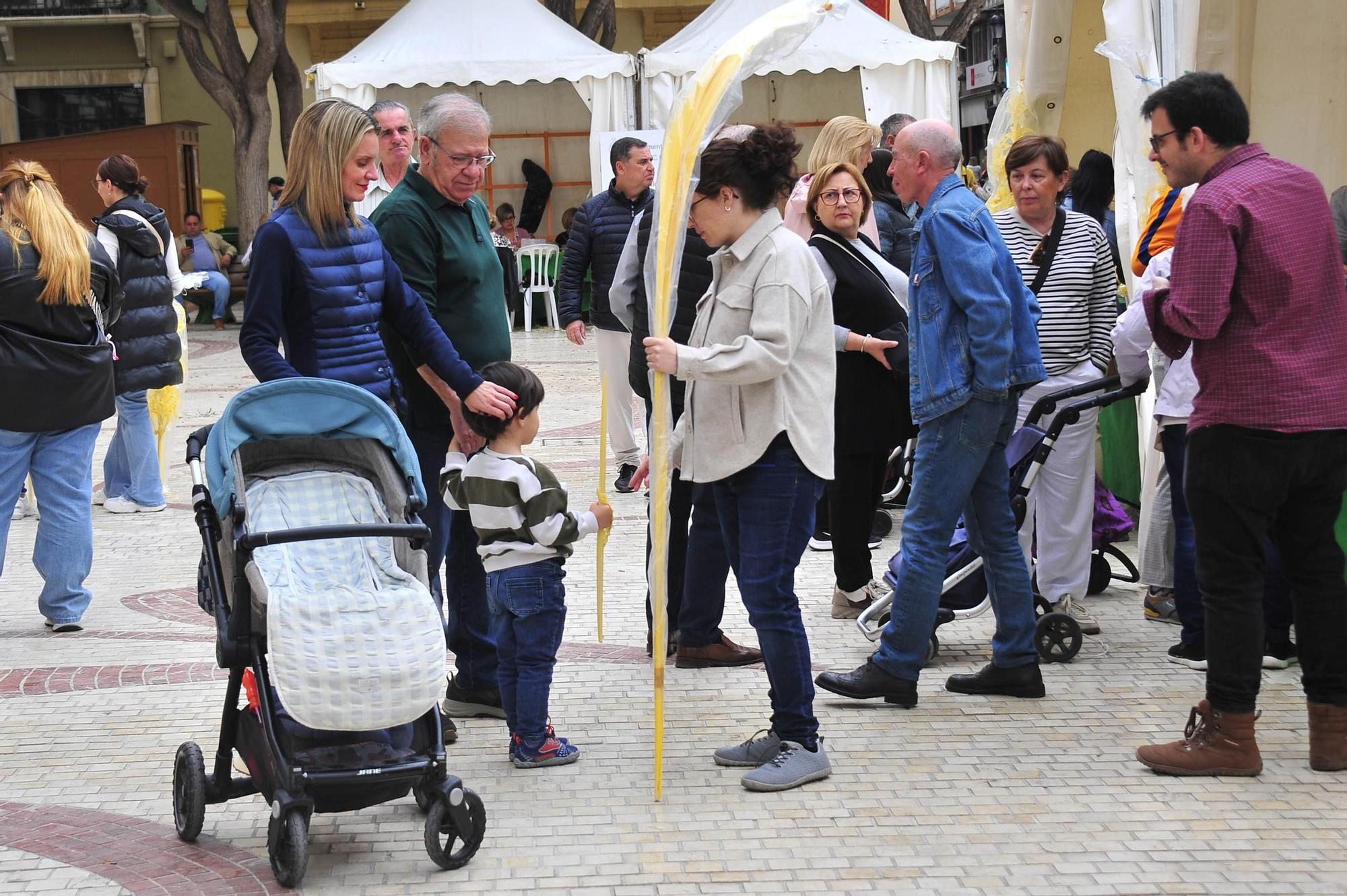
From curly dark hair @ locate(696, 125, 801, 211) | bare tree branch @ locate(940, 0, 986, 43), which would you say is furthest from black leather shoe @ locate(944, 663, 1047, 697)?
bare tree branch @ locate(940, 0, 986, 43)

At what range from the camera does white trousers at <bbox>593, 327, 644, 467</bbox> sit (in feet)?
30.5

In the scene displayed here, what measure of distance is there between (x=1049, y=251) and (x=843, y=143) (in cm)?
114

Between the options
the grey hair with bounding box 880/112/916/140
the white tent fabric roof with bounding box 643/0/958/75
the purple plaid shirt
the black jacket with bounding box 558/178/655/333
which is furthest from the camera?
the white tent fabric roof with bounding box 643/0/958/75

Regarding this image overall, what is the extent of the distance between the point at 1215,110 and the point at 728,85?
1.45 m

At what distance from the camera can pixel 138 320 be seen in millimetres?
8539

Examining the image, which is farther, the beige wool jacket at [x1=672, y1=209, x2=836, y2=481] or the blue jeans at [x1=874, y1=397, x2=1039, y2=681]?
the blue jeans at [x1=874, y1=397, x2=1039, y2=681]

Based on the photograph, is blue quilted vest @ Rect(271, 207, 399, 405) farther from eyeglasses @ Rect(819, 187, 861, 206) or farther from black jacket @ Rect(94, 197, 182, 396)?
black jacket @ Rect(94, 197, 182, 396)

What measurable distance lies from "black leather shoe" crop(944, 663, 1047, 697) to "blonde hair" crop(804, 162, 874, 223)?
6.36 feet

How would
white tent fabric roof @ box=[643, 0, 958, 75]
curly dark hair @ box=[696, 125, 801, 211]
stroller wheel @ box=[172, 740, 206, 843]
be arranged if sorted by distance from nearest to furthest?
stroller wheel @ box=[172, 740, 206, 843] → curly dark hair @ box=[696, 125, 801, 211] → white tent fabric roof @ box=[643, 0, 958, 75]

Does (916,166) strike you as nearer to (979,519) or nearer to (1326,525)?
(979,519)

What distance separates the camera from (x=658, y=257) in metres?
4.13

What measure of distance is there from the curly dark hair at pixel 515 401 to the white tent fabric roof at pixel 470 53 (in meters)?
14.3

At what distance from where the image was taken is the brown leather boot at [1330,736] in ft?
14.7

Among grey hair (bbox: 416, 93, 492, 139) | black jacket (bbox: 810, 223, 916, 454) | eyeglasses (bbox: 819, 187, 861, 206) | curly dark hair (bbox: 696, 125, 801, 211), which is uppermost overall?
grey hair (bbox: 416, 93, 492, 139)
